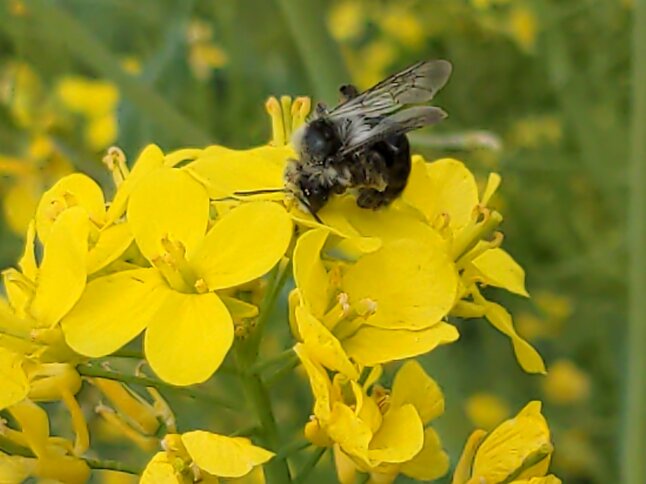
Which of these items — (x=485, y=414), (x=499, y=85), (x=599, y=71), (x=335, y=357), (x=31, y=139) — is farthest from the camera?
(x=499, y=85)

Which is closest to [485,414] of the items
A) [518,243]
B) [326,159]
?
[518,243]

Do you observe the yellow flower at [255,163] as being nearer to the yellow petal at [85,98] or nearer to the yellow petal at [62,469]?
the yellow petal at [62,469]

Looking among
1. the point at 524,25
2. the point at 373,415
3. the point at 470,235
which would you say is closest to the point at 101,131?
the point at 524,25

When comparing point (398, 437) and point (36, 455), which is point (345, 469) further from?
point (36, 455)

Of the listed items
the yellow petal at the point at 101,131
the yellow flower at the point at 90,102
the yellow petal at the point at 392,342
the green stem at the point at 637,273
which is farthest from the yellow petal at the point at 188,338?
the yellow flower at the point at 90,102

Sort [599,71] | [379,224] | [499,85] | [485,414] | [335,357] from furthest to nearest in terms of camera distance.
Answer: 1. [499,85]
2. [485,414]
3. [599,71]
4. [379,224]
5. [335,357]

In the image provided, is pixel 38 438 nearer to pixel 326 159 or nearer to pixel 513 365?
pixel 326 159

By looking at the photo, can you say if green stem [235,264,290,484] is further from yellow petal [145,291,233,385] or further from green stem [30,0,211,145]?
green stem [30,0,211,145]
